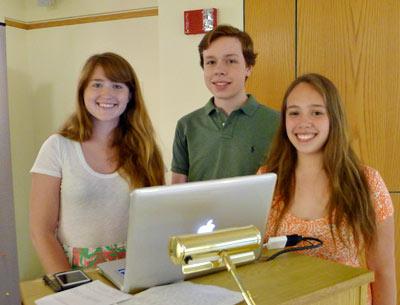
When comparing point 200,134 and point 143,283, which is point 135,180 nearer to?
point 200,134

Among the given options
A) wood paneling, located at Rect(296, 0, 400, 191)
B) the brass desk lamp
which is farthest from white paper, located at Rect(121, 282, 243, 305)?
wood paneling, located at Rect(296, 0, 400, 191)

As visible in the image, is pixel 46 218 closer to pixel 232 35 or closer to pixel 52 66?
pixel 232 35

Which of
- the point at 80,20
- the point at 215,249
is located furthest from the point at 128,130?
the point at 80,20

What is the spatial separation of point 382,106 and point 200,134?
1112mm

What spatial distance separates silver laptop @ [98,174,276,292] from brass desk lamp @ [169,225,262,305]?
239 mm

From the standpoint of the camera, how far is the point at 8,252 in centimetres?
338

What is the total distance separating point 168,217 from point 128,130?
1.08 meters

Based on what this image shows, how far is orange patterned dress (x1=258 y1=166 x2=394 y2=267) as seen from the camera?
1.59 metres

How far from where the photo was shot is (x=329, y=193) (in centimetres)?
169

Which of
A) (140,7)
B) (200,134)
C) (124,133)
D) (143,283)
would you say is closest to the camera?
(143,283)

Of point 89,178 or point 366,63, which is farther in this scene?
point 366,63

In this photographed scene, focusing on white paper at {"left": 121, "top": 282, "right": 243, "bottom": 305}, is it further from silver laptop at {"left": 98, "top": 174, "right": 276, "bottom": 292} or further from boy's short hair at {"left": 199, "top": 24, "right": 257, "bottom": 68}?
boy's short hair at {"left": 199, "top": 24, "right": 257, "bottom": 68}

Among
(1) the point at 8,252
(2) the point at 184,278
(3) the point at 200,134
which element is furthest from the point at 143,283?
(1) the point at 8,252

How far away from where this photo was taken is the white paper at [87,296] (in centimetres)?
102
